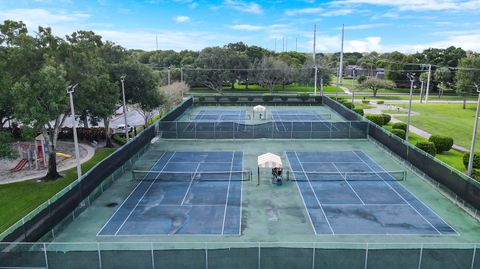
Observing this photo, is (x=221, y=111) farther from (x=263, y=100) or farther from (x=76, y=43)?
(x=76, y=43)

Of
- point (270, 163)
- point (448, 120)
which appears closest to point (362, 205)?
point (270, 163)

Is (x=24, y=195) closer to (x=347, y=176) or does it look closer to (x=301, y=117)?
(x=347, y=176)

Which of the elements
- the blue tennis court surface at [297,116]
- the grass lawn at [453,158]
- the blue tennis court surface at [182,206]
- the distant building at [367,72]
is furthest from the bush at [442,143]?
the distant building at [367,72]

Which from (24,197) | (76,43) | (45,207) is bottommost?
(24,197)

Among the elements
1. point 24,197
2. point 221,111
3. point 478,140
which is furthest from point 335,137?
point 24,197

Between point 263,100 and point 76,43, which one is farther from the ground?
point 76,43

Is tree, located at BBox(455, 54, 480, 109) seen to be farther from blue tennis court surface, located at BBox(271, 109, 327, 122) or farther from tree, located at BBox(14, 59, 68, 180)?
Result: tree, located at BBox(14, 59, 68, 180)
